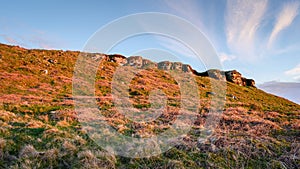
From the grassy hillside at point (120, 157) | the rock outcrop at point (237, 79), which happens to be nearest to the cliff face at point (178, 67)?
the rock outcrop at point (237, 79)

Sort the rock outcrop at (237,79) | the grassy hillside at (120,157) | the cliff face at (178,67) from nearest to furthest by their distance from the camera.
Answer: the grassy hillside at (120,157)
the rock outcrop at (237,79)
the cliff face at (178,67)

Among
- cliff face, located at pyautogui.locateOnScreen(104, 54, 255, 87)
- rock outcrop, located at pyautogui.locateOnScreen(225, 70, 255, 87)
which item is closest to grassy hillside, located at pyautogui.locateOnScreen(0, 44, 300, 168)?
cliff face, located at pyautogui.locateOnScreen(104, 54, 255, 87)

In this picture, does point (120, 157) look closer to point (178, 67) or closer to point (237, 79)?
point (178, 67)

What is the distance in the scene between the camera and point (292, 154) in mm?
8984

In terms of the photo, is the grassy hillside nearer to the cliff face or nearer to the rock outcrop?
the cliff face

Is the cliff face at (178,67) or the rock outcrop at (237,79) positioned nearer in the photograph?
the rock outcrop at (237,79)

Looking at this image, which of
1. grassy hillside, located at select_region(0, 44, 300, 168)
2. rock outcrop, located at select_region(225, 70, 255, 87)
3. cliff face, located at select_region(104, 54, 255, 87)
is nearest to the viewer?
grassy hillside, located at select_region(0, 44, 300, 168)

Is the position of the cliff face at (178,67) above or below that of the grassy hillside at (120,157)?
above

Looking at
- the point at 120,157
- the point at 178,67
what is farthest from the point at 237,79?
the point at 120,157

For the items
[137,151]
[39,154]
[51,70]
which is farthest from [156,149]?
[51,70]

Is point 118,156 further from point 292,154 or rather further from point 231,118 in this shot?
point 231,118

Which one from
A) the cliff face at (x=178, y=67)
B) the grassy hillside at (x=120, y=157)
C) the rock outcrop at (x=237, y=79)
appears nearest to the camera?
the grassy hillside at (x=120, y=157)

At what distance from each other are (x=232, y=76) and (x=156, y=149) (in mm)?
55309

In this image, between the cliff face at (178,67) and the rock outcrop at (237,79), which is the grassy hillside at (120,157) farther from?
the rock outcrop at (237,79)
